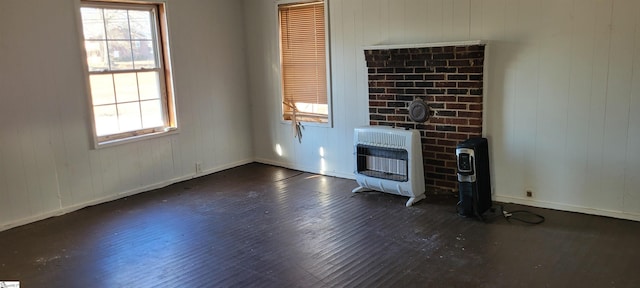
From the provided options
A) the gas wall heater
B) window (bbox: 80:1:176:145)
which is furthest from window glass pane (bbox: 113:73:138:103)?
the gas wall heater

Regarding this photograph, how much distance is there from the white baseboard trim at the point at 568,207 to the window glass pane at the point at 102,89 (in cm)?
397

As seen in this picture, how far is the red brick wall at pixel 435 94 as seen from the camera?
448 cm

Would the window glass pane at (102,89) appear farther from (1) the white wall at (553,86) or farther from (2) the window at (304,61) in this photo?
(1) the white wall at (553,86)

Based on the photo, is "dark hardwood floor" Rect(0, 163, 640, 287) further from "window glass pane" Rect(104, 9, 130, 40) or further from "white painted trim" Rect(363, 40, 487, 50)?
"window glass pane" Rect(104, 9, 130, 40)

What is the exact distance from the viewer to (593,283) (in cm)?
295

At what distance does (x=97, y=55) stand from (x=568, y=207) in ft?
15.3

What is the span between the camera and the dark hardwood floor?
317cm

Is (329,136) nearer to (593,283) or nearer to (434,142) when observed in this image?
(434,142)

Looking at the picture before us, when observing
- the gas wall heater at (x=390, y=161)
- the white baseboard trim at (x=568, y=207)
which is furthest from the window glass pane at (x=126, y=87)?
the white baseboard trim at (x=568, y=207)

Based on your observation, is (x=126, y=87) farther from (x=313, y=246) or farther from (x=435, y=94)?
(x=435, y=94)

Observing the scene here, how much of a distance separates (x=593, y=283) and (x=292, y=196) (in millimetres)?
2854

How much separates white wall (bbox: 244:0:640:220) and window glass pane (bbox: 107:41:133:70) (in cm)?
246

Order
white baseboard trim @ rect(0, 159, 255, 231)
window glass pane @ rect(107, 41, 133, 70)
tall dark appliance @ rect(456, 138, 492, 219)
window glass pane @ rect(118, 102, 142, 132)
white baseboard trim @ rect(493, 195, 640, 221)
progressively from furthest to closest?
window glass pane @ rect(118, 102, 142, 132) → window glass pane @ rect(107, 41, 133, 70) → white baseboard trim @ rect(0, 159, 255, 231) → tall dark appliance @ rect(456, 138, 492, 219) → white baseboard trim @ rect(493, 195, 640, 221)

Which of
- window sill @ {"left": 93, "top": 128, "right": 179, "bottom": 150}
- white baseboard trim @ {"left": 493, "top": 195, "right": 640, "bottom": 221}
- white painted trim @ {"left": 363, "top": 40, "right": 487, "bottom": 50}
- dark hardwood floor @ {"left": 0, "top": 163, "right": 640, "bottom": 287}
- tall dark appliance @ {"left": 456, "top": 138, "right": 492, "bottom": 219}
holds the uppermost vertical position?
white painted trim @ {"left": 363, "top": 40, "right": 487, "bottom": 50}
